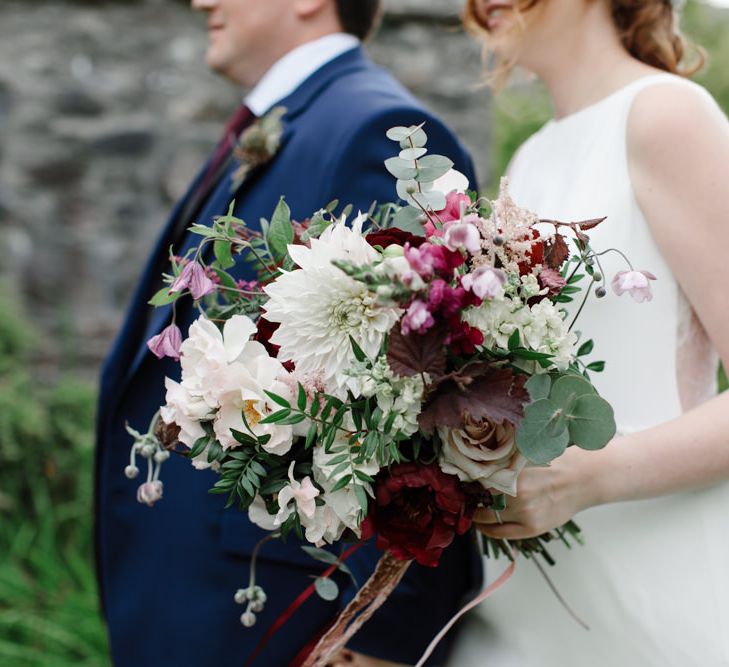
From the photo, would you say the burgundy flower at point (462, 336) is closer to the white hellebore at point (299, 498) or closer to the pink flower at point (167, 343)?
the white hellebore at point (299, 498)

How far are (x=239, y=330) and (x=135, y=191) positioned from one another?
3405 millimetres

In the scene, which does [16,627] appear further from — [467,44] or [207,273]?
[467,44]

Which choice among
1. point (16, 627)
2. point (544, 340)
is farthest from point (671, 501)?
point (16, 627)

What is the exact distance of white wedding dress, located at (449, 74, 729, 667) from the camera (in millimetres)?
1648

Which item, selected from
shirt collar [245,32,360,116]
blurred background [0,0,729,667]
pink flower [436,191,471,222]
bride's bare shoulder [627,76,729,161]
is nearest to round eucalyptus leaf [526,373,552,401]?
pink flower [436,191,471,222]

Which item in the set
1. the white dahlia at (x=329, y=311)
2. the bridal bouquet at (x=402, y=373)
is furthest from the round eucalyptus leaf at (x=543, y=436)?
the white dahlia at (x=329, y=311)

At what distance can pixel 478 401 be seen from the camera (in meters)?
1.18

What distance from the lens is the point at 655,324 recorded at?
1.72 m

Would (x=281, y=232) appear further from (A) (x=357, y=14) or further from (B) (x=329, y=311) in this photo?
(A) (x=357, y=14)

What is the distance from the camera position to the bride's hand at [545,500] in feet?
4.86

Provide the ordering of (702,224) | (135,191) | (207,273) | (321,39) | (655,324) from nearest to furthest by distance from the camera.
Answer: (207,273)
(702,224)
(655,324)
(321,39)
(135,191)

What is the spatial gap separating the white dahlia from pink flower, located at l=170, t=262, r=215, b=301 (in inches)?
4.4

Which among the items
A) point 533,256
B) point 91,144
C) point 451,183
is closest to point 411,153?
point 451,183

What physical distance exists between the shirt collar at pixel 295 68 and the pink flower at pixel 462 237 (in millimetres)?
1319
